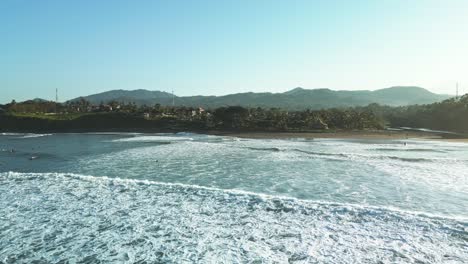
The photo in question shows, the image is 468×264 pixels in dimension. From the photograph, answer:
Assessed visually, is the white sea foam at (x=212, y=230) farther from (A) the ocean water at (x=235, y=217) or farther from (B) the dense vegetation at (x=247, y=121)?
(B) the dense vegetation at (x=247, y=121)

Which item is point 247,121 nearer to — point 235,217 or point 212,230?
point 235,217

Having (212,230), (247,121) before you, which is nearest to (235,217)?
(212,230)

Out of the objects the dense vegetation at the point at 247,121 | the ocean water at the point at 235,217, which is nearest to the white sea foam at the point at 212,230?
the ocean water at the point at 235,217

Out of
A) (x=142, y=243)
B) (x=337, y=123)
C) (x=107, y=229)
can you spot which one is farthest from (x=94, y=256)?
(x=337, y=123)

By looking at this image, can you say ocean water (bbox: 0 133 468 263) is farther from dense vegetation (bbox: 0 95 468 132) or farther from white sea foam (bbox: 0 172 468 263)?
dense vegetation (bbox: 0 95 468 132)

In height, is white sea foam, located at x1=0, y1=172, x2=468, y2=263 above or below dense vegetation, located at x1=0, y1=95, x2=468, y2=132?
below

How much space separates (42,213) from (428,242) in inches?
451

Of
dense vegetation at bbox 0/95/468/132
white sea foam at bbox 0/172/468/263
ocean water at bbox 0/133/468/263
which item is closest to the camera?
white sea foam at bbox 0/172/468/263

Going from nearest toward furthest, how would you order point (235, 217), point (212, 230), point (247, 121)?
1. point (212, 230)
2. point (235, 217)
3. point (247, 121)

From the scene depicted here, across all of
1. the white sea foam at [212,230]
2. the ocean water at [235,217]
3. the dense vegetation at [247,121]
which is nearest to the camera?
the white sea foam at [212,230]

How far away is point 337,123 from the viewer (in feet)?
271

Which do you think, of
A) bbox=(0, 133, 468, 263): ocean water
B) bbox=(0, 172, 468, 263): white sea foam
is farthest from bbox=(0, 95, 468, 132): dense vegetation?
bbox=(0, 172, 468, 263): white sea foam

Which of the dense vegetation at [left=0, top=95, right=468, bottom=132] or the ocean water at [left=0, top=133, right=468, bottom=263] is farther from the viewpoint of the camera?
the dense vegetation at [left=0, top=95, right=468, bottom=132]

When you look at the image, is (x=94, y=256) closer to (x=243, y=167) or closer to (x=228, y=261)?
(x=228, y=261)
